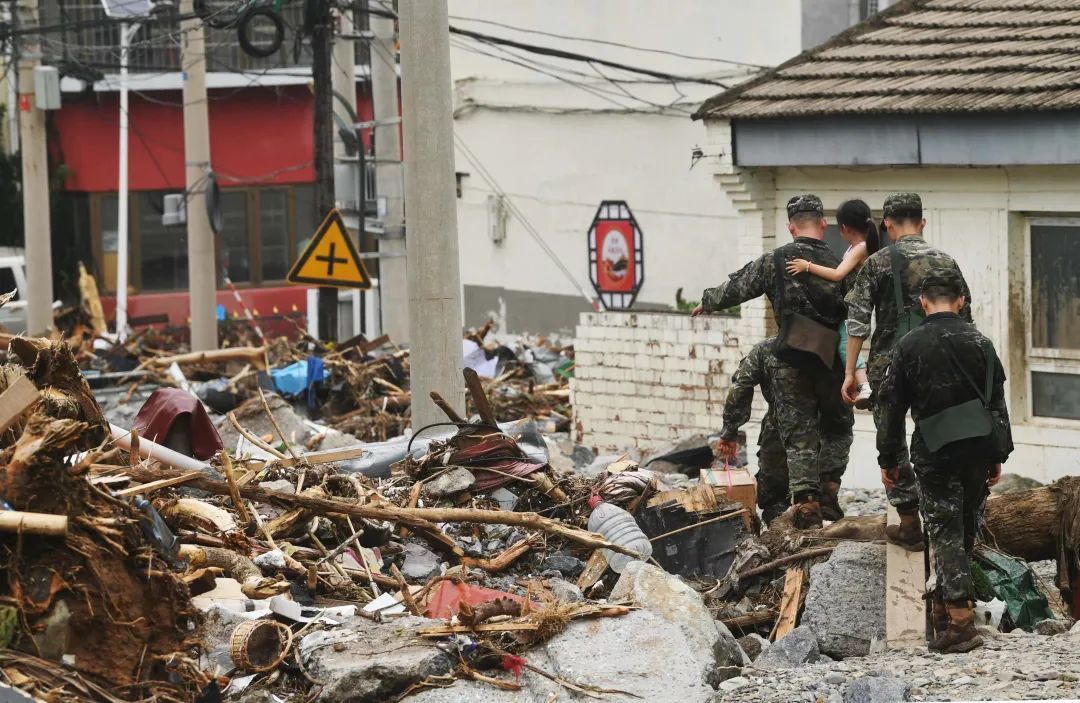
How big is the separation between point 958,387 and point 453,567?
8.96 ft

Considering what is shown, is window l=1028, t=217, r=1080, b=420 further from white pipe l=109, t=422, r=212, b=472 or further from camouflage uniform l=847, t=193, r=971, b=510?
white pipe l=109, t=422, r=212, b=472

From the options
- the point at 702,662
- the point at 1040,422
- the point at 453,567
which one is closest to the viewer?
the point at 702,662

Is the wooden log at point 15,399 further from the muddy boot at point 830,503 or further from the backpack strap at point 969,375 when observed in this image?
the muddy boot at point 830,503

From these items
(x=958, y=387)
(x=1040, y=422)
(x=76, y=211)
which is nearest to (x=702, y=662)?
(x=958, y=387)

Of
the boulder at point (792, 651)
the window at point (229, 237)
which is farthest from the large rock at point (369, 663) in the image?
the window at point (229, 237)

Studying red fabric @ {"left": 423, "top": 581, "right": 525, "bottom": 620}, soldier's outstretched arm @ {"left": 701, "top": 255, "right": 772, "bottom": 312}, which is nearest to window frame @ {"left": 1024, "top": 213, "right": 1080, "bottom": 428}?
soldier's outstretched arm @ {"left": 701, "top": 255, "right": 772, "bottom": 312}

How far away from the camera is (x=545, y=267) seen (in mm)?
27984

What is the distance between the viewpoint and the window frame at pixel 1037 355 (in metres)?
11.9

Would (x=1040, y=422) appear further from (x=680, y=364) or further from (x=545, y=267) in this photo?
(x=545, y=267)

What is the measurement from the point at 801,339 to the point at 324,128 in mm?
11474

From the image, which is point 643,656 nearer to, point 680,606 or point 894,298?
point 680,606

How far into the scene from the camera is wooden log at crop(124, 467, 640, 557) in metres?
8.23

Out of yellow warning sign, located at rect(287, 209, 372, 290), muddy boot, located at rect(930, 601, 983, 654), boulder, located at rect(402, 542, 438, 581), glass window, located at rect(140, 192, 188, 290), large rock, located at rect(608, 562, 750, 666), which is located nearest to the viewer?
muddy boot, located at rect(930, 601, 983, 654)

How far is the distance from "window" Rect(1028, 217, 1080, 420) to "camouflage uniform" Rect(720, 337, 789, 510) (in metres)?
3.24
